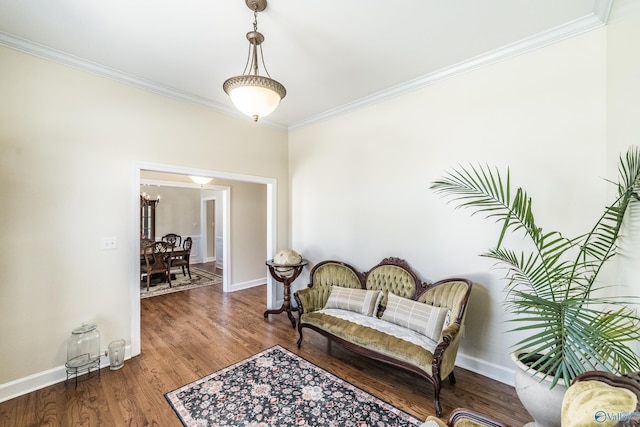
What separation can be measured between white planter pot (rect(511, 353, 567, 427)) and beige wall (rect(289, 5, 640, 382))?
3.38ft

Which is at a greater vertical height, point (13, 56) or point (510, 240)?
point (13, 56)

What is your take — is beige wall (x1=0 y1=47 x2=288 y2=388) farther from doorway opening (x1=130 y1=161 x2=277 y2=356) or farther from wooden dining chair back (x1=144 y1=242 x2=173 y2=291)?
wooden dining chair back (x1=144 y1=242 x2=173 y2=291)

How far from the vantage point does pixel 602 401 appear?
0.95m

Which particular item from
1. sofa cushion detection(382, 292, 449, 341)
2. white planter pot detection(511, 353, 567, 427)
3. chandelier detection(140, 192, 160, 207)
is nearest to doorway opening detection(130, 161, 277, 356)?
sofa cushion detection(382, 292, 449, 341)

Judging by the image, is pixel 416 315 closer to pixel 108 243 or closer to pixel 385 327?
pixel 385 327

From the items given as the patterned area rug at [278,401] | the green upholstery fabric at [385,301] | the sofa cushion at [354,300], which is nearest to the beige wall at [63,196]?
the patterned area rug at [278,401]

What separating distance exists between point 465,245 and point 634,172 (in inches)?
52.3

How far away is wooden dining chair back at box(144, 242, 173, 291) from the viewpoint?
5398 millimetres

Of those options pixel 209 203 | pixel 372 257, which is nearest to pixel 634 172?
pixel 372 257

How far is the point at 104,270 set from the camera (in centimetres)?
274

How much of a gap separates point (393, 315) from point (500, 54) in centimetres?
271

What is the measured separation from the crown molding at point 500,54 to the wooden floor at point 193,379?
3.03 meters

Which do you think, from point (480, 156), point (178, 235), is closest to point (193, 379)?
point (480, 156)

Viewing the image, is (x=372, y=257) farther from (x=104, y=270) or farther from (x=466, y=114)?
(x=104, y=270)
